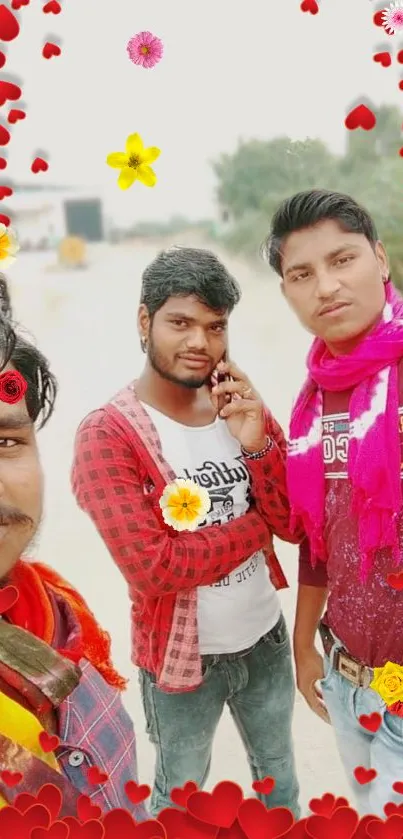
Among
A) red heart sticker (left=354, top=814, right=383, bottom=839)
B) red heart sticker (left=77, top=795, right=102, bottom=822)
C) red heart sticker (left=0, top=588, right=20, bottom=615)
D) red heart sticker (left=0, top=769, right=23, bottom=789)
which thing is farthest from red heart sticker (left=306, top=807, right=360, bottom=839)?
red heart sticker (left=0, top=588, right=20, bottom=615)

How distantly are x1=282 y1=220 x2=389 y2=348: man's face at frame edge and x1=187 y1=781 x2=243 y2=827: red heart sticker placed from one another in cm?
75

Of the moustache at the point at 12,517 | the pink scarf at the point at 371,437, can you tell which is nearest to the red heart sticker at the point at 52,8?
the pink scarf at the point at 371,437

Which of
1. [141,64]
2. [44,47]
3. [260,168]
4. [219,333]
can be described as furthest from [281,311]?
[44,47]

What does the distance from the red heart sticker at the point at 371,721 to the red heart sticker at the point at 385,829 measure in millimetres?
163

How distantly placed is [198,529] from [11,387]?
0.41 m

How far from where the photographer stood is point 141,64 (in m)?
1.27

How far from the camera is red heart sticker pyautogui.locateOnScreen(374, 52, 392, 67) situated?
1.27 meters

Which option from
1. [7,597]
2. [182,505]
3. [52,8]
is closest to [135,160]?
[52,8]

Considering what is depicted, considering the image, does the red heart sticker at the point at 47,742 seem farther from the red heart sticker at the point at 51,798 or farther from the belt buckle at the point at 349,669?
the belt buckle at the point at 349,669

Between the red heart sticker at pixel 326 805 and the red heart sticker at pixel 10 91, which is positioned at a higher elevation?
the red heart sticker at pixel 10 91

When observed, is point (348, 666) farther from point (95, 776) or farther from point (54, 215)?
point (54, 215)

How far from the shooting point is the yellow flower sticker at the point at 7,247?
4.12 feet

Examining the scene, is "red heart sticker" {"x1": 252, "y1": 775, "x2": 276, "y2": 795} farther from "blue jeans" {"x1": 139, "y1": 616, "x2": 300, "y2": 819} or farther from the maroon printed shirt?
the maroon printed shirt

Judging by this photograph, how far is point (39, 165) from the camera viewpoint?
1.29 metres
